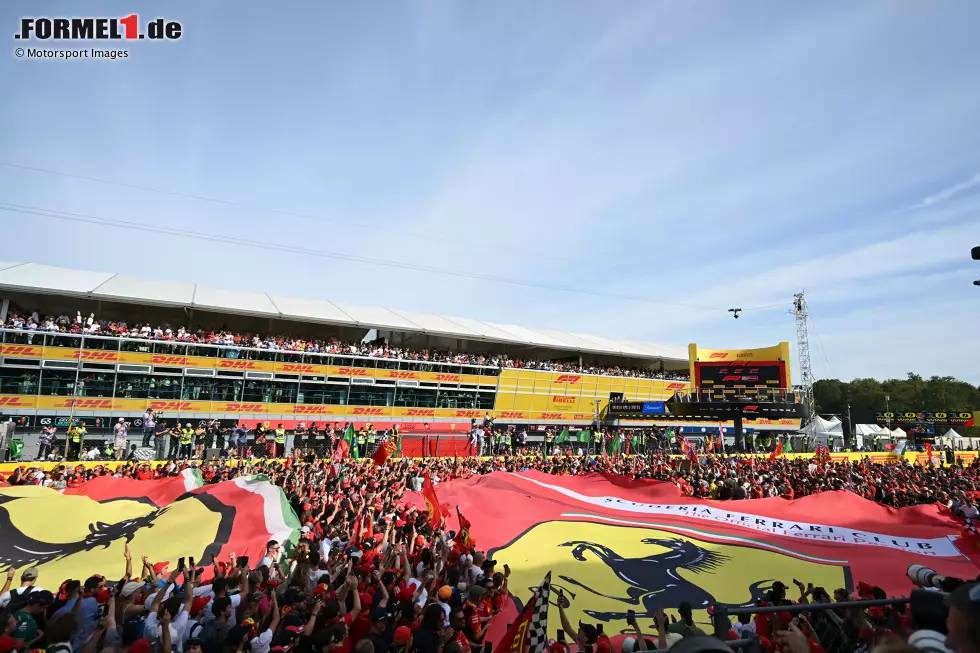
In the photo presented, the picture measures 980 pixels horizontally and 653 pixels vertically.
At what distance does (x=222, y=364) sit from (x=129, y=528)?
2664 cm

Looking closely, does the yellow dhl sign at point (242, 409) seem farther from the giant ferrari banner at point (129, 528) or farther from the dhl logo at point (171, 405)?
the giant ferrari banner at point (129, 528)

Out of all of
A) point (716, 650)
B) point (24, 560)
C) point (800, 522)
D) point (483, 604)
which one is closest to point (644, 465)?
point (800, 522)

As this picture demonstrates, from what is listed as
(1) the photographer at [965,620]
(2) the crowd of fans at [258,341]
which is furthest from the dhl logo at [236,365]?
(1) the photographer at [965,620]

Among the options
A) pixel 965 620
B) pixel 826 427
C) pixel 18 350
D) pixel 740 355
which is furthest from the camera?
pixel 826 427

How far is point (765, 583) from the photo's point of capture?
393 inches

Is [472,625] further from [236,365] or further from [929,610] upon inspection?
[236,365]

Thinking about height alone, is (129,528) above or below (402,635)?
below

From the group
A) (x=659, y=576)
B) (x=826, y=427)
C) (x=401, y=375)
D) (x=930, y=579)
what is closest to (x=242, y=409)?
(x=401, y=375)

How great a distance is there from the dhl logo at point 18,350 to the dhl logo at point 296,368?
13.2m

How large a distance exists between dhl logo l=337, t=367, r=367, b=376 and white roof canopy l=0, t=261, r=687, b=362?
421cm

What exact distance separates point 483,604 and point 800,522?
10.3 m

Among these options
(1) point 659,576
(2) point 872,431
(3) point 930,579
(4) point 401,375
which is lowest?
(1) point 659,576

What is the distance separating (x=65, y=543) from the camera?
10281 millimetres

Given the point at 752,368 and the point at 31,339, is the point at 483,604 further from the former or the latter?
the point at 752,368
